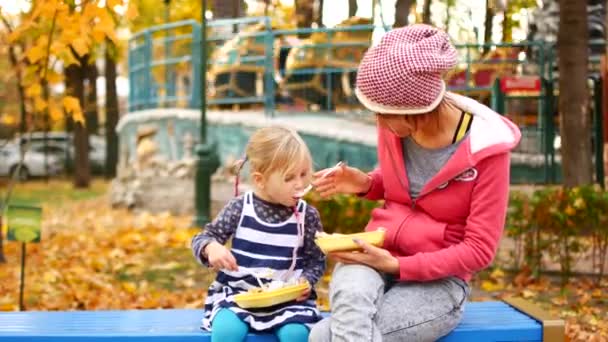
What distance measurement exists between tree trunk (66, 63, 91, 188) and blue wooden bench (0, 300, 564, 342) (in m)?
17.0

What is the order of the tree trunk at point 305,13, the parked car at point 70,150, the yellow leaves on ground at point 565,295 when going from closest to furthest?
the yellow leaves on ground at point 565,295
the tree trunk at point 305,13
the parked car at point 70,150

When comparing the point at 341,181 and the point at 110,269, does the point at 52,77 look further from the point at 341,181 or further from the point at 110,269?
the point at 341,181

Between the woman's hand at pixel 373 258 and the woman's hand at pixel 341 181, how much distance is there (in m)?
0.32

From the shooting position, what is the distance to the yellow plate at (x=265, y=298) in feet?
10.2

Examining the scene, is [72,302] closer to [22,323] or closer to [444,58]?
[22,323]

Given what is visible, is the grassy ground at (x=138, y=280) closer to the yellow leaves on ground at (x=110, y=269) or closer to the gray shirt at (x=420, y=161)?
the yellow leaves on ground at (x=110, y=269)

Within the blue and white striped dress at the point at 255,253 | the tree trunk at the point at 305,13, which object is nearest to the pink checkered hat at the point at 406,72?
the blue and white striped dress at the point at 255,253

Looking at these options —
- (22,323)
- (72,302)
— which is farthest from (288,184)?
(72,302)

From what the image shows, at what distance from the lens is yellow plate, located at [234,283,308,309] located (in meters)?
3.11

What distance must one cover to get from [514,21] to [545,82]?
A: 4.38ft

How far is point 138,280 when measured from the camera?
305 inches

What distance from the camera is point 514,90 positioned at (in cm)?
1218

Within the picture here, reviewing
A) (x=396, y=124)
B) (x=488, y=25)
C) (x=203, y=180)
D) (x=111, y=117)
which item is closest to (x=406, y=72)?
(x=396, y=124)

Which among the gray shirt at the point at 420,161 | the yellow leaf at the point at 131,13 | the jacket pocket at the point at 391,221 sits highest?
the yellow leaf at the point at 131,13
